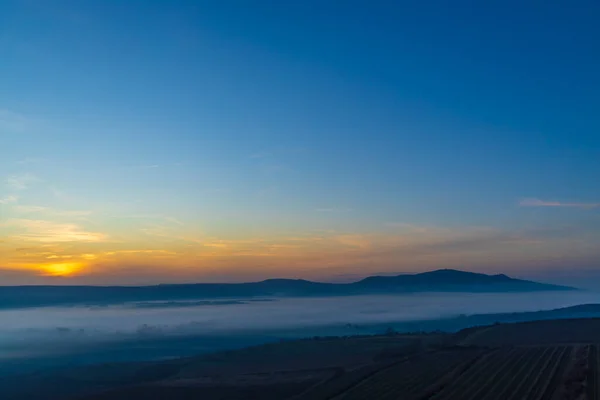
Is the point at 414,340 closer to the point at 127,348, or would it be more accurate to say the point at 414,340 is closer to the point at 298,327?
the point at 127,348

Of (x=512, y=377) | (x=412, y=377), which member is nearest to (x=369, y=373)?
(x=412, y=377)

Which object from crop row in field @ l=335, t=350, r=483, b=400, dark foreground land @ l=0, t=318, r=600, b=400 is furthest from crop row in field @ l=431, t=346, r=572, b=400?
crop row in field @ l=335, t=350, r=483, b=400

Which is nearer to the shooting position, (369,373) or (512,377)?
(512,377)

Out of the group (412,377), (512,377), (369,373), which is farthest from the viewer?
(369,373)

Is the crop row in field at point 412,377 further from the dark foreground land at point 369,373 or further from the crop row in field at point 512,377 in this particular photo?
the crop row in field at point 512,377

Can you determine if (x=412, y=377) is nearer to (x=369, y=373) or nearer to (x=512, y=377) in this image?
(x=369, y=373)

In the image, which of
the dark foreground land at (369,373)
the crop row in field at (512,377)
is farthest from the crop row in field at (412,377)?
the crop row in field at (512,377)

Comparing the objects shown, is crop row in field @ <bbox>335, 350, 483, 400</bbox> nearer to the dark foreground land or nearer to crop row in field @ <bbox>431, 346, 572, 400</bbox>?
the dark foreground land

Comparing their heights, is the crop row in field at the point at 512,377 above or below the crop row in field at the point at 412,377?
above
